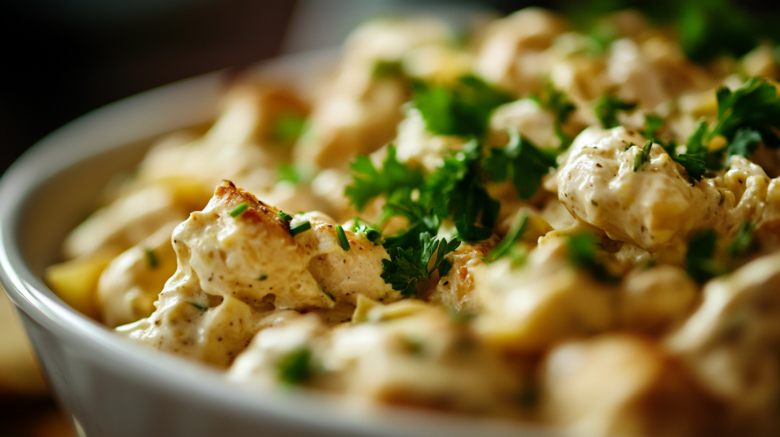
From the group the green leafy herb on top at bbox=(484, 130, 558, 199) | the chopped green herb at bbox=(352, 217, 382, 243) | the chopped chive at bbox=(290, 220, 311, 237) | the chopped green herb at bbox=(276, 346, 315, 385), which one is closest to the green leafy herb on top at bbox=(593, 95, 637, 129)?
the green leafy herb on top at bbox=(484, 130, 558, 199)

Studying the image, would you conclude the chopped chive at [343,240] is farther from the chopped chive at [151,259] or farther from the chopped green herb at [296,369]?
the chopped chive at [151,259]

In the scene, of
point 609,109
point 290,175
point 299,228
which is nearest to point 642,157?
point 609,109

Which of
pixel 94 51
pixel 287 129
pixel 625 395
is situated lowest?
pixel 94 51

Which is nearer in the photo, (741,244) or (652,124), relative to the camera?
(741,244)

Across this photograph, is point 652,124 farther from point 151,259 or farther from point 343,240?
point 151,259

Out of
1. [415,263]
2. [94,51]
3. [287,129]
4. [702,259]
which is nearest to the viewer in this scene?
[702,259]

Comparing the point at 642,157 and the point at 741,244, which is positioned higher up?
the point at 642,157

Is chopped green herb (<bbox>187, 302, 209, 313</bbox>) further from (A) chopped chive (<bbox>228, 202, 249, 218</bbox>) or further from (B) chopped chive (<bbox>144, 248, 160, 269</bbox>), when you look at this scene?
(B) chopped chive (<bbox>144, 248, 160, 269</bbox>)

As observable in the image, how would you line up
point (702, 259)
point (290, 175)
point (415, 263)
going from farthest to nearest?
point (290, 175) < point (415, 263) < point (702, 259)

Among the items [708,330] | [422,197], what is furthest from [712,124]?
[708,330]
